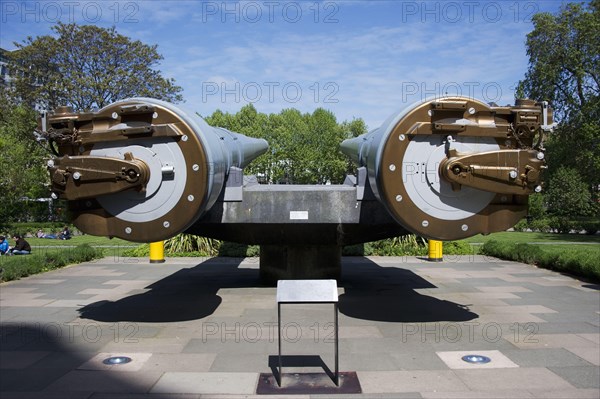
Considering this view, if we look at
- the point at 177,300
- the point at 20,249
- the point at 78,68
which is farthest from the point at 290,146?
the point at 177,300

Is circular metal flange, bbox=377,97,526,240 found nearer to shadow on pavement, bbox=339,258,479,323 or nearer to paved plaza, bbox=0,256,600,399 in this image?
paved plaza, bbox=0,256,600,399

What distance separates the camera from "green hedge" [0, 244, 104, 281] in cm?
1177

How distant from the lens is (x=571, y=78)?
105 feet

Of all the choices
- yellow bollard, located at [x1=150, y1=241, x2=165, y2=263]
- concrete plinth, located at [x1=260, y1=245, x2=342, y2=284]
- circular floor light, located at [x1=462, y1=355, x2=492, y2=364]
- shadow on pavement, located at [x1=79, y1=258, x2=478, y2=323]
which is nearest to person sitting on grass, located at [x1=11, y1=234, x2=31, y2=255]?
yellow bollard, located at [x1=150, y1=241, x2=165, y2=263]

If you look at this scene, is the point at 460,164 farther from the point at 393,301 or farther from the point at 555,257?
the point at 555,257

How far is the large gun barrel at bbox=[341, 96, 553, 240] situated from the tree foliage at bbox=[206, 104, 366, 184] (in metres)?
35.8

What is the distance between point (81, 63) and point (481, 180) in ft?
105

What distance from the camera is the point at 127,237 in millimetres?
6453

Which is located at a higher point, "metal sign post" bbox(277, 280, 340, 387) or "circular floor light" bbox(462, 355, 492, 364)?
"metal sign post" bbox(277, 280, 340, 387)

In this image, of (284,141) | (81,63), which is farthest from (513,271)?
(284,141)

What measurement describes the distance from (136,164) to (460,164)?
3.69 metres

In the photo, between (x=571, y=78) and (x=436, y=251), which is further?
(x=571, y=78)

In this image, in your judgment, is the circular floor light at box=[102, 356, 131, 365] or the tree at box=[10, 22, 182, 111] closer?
the circular floor light at box=[102, 356, 131, 365]

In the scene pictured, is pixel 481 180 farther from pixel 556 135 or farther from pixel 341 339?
pixel 556 135
